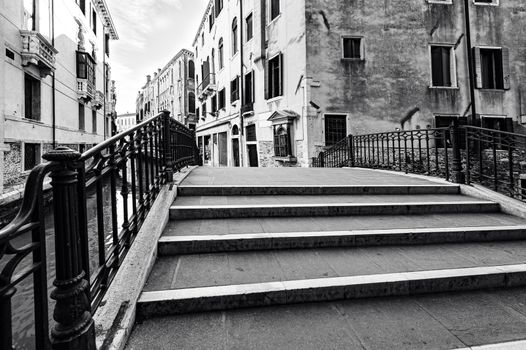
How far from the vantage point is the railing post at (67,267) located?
59.4 inches

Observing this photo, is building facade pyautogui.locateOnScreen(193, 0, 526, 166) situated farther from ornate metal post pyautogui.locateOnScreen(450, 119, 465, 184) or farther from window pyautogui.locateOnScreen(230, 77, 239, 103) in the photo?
ornate metal post pyautogui.locateOnScreen(450, 119, 465, 184)

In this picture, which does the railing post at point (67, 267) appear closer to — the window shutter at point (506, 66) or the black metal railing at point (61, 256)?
the black metal railing at point (61, 256)

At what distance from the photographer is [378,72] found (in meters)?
12.4

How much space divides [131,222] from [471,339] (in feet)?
9.71

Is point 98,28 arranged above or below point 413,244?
above

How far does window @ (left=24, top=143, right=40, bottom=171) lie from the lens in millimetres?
9371

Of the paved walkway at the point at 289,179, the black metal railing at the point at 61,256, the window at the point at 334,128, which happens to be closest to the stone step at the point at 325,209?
the paved walkway at the point at 289,179

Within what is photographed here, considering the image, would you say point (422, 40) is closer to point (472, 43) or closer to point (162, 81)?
point (472, 43)

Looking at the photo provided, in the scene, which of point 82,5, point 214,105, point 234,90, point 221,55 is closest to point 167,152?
point 234,90

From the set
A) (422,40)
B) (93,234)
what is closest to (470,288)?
(93,234)

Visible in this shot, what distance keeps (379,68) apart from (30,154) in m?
13.8

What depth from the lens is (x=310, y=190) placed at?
4484 millimetres

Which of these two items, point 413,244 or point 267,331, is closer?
point 267,331

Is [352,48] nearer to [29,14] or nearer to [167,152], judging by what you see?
[167,152]
